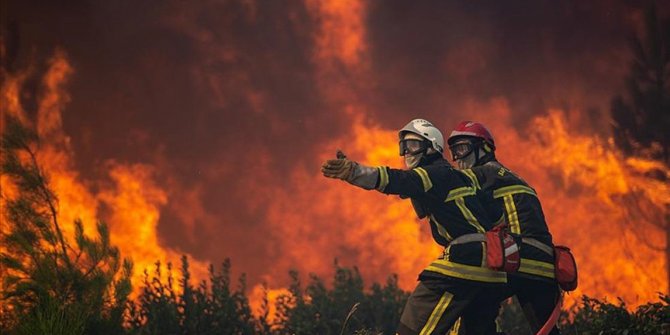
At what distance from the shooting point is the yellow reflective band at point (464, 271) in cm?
654

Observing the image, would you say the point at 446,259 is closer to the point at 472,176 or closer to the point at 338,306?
the point at 472,176

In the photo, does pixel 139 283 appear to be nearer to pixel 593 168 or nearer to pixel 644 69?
pixel 593 168

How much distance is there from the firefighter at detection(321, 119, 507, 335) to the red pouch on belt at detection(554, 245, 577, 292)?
56cm

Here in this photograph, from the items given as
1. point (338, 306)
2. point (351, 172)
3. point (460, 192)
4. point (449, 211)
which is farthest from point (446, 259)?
point (338, 306)

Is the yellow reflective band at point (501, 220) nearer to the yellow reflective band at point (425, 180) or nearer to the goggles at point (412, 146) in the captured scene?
the goggles at point (412, 146)

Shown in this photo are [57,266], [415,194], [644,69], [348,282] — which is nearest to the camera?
[415,194]

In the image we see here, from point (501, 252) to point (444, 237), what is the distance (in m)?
0.52

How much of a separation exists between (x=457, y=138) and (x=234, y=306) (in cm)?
512

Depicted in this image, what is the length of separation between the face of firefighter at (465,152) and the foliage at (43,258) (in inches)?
200

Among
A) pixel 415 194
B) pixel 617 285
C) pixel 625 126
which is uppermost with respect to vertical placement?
pixel 625 126

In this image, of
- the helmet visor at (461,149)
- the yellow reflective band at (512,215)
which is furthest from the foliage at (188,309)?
the yellow reflective band at (512,215)

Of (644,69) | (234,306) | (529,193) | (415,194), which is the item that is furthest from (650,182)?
(415,194)

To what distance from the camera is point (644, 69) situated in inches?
724

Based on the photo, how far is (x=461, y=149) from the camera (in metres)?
7.54
